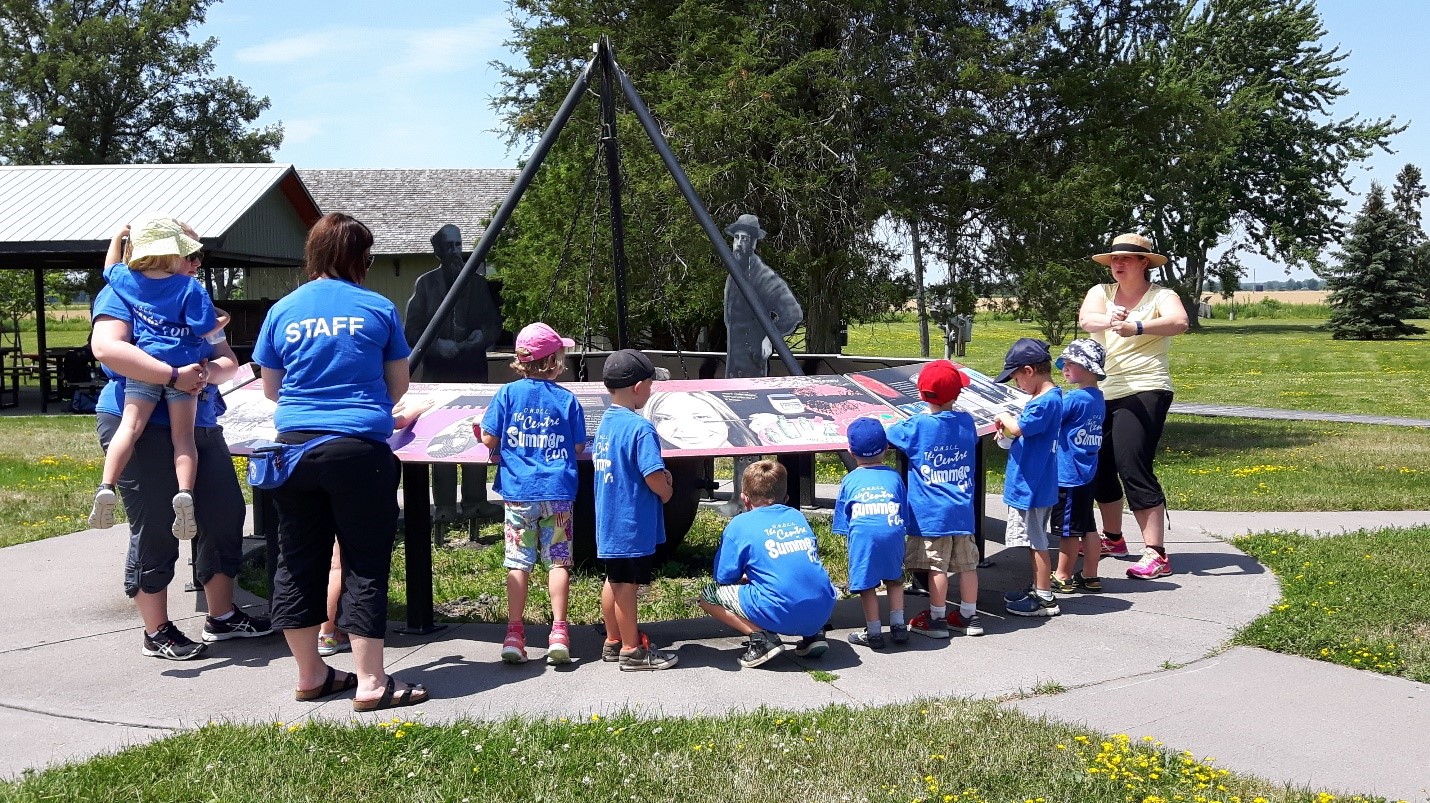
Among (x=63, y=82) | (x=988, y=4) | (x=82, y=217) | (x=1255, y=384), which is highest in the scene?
(x=63, y=82)

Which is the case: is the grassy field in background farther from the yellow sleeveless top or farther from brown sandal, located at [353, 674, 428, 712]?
brown sandal, located at [353, 674, 428, 712]

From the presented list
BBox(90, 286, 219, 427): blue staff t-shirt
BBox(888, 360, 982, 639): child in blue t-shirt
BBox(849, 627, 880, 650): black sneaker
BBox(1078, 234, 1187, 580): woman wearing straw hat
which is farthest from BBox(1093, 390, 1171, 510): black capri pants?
BBox(90, 286, 219, 427): blue staff t-shirt

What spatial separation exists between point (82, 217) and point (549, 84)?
32.7 ft

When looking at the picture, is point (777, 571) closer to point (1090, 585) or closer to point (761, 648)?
point (761, 648)

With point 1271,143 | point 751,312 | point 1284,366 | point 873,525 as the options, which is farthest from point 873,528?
point 1271,143

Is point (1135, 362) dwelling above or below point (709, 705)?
above

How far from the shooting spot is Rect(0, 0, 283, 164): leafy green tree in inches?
1635

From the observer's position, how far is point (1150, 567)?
6691 millimetres

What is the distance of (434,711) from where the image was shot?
14.5 feet

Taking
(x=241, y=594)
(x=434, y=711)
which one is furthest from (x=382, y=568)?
(x=241, y=594)

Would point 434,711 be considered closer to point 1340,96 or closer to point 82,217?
point 82,217

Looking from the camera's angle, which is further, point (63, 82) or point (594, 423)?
point (63, 82)

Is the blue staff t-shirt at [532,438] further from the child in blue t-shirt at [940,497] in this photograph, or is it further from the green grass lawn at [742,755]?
the child in blue t-shirt at [940,497]

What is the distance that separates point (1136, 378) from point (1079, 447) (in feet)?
2.36
